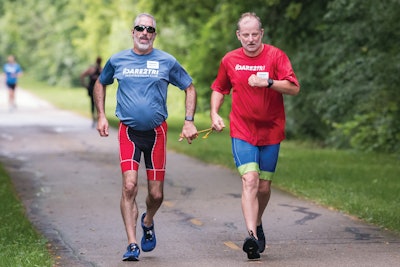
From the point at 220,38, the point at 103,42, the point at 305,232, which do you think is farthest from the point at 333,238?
the point at 103,42

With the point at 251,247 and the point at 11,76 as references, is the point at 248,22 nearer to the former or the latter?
the point at 251,247

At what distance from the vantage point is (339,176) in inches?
634

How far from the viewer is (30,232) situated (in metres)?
10.5

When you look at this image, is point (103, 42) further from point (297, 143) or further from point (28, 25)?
point (297, 143)

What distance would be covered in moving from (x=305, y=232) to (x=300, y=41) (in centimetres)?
1600

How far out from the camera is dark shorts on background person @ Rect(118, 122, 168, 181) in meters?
9.06

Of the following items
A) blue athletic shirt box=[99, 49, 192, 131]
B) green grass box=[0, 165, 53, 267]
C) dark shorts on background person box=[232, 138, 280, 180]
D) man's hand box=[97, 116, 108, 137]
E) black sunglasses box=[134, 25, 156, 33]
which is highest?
black sunglasses box=[134, 25, 156, 33]

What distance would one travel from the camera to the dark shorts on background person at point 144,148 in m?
9.06

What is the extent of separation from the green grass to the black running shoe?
1.60m

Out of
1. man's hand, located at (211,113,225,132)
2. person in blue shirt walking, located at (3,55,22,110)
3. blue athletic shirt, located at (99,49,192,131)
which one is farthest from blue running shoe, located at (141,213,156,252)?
person in blue shirt walking, located at (3,55,22,110)

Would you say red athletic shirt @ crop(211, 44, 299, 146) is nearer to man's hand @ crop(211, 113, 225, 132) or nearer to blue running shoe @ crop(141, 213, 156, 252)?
man's hand @ crop(211, 113, 225, 132)

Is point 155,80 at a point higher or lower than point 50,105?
higher

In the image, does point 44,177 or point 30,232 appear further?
point 44,177

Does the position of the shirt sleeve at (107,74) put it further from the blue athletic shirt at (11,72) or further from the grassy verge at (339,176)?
the blue athletic shirt at (11,72)
